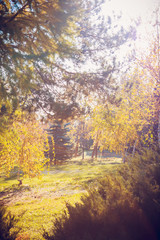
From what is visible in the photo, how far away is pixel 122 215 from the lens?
2648 mm

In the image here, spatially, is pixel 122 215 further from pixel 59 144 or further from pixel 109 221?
pixel 59 144

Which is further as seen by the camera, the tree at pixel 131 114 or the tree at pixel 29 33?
the tree at pixel 131 114

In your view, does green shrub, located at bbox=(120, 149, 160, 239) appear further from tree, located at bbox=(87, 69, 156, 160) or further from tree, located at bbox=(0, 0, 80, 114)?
tree, located at bbox=(0, 0, 80, 114)

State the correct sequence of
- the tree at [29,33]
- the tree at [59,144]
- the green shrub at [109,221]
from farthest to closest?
the tree at [59,144]
the tree at [29,33]
the green shrub at [109,221]

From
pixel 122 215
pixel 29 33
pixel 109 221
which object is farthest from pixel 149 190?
pixel 29 33

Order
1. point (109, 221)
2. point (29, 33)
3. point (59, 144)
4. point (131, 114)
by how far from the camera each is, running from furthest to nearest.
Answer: point (59, 144) < point (131, 114) < point (29, 33) < point (109, 221)

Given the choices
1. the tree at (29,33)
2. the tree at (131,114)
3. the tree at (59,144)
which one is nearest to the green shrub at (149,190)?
the tree at (131,114)

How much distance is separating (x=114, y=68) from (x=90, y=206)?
4324 mm

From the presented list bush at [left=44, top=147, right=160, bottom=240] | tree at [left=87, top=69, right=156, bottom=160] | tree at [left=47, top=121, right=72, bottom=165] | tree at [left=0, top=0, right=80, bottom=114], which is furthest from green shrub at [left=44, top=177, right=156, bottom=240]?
tree at [left=47, top=121, right=72, bottom=165]

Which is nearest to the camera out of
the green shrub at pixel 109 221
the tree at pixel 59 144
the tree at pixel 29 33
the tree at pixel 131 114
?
the green shrub at pixel 109 221

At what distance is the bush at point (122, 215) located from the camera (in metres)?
2.41

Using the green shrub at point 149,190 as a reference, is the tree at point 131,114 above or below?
above

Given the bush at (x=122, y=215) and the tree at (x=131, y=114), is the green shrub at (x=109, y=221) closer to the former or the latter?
the bush at (x=122, y=215)

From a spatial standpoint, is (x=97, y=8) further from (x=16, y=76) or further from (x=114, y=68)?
(x=16, y=76)
